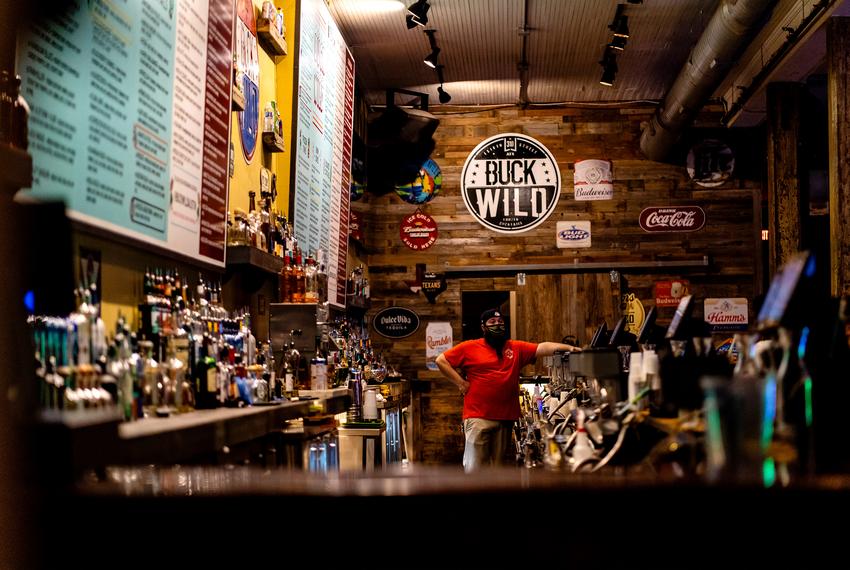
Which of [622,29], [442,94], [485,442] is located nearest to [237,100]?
[485,442]

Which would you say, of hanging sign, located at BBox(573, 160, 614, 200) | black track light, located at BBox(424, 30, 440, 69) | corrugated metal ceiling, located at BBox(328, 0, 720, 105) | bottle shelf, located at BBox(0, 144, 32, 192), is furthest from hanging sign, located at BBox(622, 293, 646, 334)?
bottle shelf, located at BBox(0, 144, 32, 192)

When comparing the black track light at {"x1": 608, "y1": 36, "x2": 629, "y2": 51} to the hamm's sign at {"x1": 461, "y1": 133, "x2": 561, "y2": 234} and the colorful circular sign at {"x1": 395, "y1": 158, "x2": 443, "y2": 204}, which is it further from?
the colorful circular sign at {"x1": 395, "y1": 158, "x2": 443, "y2": 204}

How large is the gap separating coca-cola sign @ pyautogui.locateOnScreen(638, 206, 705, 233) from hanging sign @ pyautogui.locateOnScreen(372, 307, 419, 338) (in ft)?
9.49

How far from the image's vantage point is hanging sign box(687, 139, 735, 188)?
10836 millimetres

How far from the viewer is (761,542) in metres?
1.39

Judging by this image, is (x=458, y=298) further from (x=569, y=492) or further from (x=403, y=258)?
(x=569, y=492)

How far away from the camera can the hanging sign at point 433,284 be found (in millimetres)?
11000

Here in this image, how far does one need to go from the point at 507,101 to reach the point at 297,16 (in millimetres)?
5672

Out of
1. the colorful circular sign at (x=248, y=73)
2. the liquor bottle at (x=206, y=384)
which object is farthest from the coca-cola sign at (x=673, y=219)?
the liquor bottle at (x=206, y=384)

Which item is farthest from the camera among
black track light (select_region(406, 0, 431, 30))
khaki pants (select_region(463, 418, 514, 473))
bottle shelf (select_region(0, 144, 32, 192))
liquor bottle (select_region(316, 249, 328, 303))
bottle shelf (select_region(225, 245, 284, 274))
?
black track light (select_region(406, 0, 431, 30))

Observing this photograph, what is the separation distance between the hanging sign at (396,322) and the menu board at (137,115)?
692 centimetres

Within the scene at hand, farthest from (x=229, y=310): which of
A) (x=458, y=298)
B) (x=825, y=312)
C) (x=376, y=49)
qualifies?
(x=458, y=298)

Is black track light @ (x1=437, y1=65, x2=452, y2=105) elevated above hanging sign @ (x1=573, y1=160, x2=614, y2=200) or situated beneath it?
elevated above

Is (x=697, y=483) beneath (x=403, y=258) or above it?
beneath
